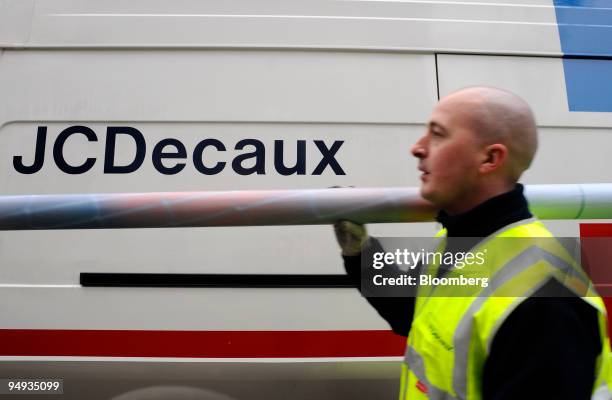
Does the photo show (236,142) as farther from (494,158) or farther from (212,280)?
(494,158)

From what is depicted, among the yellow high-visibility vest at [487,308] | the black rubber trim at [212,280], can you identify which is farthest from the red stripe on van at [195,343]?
the yellow high-visibility vest at [487,308]

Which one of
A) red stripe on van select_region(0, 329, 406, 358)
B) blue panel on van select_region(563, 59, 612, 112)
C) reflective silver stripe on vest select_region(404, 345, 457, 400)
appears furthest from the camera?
blue panel on van select_region(563, 59, 612, 112)

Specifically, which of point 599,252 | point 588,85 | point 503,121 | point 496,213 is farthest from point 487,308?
point 588,85

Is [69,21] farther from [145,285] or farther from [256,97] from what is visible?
[145,285]

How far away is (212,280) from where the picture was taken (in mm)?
1651

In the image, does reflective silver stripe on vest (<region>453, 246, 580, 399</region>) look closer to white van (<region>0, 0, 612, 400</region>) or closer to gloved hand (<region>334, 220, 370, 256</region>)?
gloved hand (<region>334, 220, 370, 256</region>)

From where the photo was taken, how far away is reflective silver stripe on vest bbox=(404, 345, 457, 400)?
73 cm

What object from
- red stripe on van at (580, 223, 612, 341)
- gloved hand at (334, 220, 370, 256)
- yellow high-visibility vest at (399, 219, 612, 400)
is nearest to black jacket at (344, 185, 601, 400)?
yellow high-visibility vest at (399, 219, 612, 400)

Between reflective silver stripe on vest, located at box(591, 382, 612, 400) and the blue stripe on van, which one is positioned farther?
the blue stripe on van

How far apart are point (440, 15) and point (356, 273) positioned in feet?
4.19

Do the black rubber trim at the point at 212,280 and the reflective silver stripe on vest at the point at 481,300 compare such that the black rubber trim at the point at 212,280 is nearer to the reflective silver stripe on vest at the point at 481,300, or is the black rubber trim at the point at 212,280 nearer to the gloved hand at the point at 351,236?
the gloved hand at the point at 351,236

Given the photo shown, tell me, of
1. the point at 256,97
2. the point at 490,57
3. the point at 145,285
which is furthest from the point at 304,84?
the point at 145,285

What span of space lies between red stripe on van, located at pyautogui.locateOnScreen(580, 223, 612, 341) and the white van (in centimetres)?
6

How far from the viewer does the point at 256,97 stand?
179 cm
